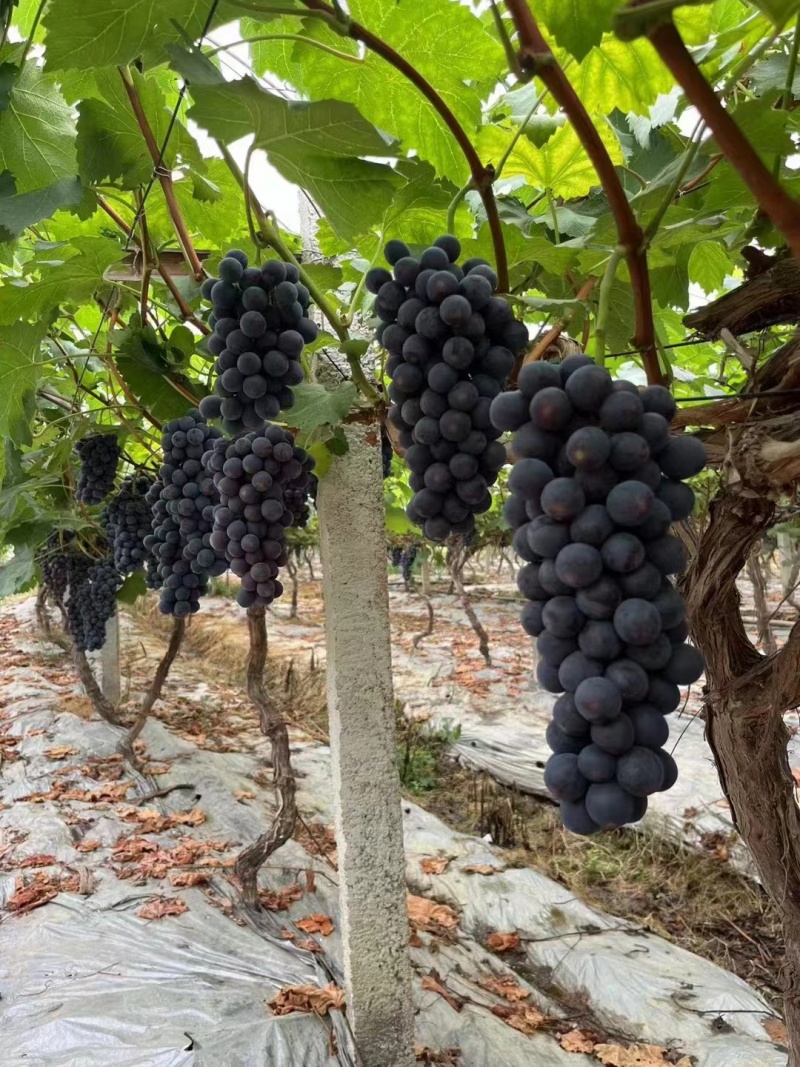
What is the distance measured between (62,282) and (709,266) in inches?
67.0

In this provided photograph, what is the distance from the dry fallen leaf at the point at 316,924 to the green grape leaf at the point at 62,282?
10.9ft

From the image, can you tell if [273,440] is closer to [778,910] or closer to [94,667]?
[778,910]

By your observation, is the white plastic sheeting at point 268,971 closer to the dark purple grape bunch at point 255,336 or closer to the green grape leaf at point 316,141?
the dark purple grape bunch at point 255,336

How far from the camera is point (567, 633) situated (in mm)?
717

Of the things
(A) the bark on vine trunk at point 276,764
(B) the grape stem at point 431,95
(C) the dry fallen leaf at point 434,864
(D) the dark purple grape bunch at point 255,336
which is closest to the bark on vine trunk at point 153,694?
(A) the bark on vine trunk at point 276,764

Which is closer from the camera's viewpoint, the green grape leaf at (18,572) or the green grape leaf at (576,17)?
the green grape leaf at (576,17)

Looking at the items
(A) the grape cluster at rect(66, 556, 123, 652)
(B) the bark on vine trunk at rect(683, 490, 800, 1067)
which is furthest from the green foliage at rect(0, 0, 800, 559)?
(A) the grape cluster at rect(66, 556, 123, 652)

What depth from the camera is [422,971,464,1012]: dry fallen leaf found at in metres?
3.24

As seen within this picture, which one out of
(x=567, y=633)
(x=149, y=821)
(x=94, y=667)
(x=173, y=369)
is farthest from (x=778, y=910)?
(x=94, y=667)

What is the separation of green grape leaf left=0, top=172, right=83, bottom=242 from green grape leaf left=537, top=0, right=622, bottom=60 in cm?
96

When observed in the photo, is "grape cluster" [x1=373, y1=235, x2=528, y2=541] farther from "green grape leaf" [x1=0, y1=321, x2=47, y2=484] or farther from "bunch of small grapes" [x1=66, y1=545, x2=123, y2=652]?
"bunch of small grapes" [x1=66, y1=545, x2=123, y2=652]

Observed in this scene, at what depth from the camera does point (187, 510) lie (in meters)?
2.36

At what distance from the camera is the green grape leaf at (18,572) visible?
148 inches

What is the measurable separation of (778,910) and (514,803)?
5360 millimetres
